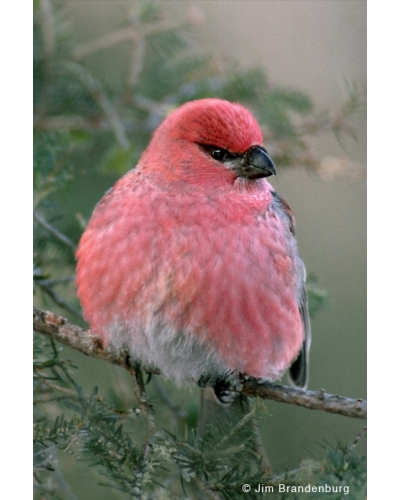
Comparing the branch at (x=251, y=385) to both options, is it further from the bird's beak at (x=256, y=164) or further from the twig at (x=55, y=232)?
the bird's beak at (x=256, y=164)

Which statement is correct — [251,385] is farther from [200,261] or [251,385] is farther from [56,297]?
[56,297]

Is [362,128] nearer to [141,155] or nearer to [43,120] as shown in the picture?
[141,155]

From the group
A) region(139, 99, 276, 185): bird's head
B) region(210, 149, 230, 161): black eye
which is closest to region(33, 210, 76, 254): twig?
region(139, 99, 276, 185): bird's head

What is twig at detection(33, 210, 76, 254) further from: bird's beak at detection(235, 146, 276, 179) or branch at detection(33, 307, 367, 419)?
bird's beak at detection(235, 146, 276, 179)

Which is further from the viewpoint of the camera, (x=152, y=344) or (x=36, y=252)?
(x=36, y=252)

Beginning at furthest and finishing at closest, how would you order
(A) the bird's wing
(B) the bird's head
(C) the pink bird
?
1. (A) the bird's wing
2. (B) the bird's head
3. (C) the pink bird

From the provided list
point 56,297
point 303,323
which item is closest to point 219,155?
point 303,323
